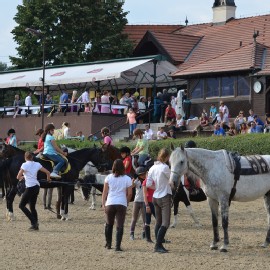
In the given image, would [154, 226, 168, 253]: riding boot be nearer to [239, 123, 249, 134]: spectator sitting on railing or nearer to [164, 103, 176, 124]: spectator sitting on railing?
[239, 123, 249, 134]: spectator sitting on railing

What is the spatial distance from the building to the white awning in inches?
59.1

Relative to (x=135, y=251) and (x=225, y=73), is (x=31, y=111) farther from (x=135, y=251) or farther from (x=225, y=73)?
(x=135, y=251)

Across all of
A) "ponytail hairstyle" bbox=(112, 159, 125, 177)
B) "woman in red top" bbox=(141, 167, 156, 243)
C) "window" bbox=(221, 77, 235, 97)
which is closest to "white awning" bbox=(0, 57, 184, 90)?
"window" bbox=(221, 77, 235, 97)

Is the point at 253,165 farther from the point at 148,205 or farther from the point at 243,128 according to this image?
the point at 243,128

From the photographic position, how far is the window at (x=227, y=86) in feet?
137

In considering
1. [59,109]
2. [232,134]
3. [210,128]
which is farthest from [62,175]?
[59,109]

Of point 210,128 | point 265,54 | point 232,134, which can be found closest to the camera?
point 232,134

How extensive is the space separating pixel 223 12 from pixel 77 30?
950cm

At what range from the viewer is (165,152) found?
18.2 metres

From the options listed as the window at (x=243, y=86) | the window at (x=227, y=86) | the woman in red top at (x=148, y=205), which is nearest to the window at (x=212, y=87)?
the window at (x=227, y=86)

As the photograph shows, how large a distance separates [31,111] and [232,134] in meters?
15.8

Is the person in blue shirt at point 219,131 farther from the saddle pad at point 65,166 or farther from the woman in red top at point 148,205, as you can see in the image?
the woman in red top at point 148,205

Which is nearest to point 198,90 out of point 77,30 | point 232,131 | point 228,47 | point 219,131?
point 228,47

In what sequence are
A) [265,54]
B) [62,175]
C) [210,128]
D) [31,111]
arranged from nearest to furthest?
[62,175], [210,128], [265,54], [31,111]
